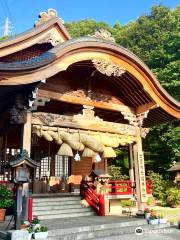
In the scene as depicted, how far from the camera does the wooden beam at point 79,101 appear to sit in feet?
35.4

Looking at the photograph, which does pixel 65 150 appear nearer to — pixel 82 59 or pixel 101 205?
pixel 82 59

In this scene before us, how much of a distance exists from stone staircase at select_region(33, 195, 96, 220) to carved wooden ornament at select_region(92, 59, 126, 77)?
19.9 ft

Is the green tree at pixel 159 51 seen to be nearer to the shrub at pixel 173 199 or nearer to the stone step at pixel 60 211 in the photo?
the shrub at pixel 173 199

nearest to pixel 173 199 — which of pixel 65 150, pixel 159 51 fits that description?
pixel 65 150

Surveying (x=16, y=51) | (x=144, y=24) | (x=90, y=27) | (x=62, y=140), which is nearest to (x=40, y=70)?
(x=62, y=140)

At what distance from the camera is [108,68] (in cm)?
1114

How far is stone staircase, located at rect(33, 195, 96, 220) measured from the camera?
11742 mm

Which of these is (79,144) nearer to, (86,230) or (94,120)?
(94,120)

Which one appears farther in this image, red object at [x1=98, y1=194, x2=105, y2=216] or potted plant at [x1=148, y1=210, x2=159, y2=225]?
red object at [x1=98, y1=194, x2=105, y2=216]

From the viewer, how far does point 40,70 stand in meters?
9.35

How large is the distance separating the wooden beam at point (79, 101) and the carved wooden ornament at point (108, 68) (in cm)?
148

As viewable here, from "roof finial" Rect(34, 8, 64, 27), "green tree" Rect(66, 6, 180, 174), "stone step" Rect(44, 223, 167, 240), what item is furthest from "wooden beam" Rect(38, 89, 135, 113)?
"green tree" Rect(66, 6, 180, 174)

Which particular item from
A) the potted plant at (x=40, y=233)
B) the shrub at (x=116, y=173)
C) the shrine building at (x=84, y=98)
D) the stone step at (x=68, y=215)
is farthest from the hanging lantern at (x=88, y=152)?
the shrub at (x=116, y=173)

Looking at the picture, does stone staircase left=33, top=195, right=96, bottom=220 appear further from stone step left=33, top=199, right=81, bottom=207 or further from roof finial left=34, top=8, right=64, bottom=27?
roof finial left=34, top=8, right=64, bottom=27
